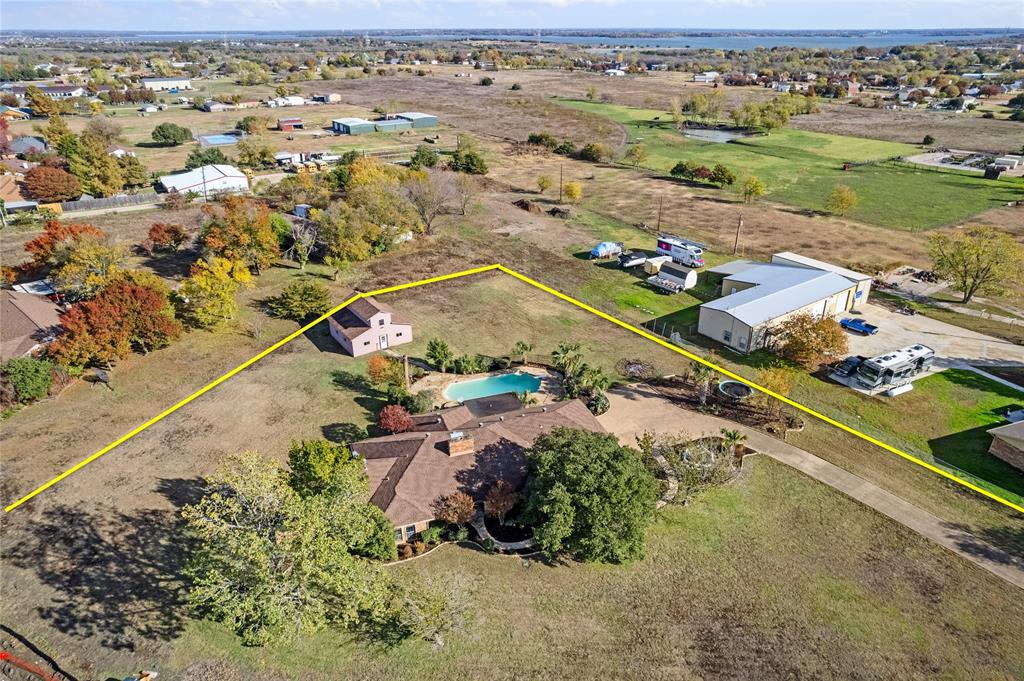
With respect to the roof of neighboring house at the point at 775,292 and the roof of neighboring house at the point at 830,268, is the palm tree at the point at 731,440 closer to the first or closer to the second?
the roof of neighboring house at the point at 775,292

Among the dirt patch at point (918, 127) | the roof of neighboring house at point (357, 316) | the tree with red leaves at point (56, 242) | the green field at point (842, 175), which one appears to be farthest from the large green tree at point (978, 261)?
the dirt patch at point (918, 127)

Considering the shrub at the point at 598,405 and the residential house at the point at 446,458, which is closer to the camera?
the residential house at the point at 446,458

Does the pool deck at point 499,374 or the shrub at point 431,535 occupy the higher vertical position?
the pool deck at point 499,374

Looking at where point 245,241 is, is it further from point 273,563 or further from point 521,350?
point 273,563

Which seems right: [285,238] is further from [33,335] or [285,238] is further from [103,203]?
[103,203]

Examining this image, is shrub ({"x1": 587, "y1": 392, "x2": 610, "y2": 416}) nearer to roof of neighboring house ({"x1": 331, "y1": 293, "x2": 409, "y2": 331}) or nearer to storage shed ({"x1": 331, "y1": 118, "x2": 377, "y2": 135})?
roof of neighboring house ({"x1": 331, "y1": 293, "x2": 409, "y2": 331})

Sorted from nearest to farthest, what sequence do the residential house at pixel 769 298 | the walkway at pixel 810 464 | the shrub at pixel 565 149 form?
1. the walkway at pixel 810 464
2. the residential house at pixel 769 298
3. the shrub at pixel 565 149

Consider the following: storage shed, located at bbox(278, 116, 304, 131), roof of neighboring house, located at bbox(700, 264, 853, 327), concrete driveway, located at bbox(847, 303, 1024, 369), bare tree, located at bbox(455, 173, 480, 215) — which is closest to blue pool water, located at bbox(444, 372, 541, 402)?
roof of neighboring house, located at bbox(700, 264, 853, 327)
